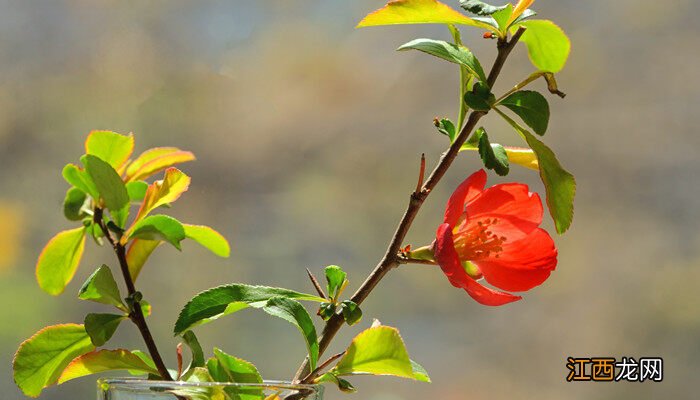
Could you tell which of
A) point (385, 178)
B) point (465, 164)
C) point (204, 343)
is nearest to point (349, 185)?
point (385, 178)

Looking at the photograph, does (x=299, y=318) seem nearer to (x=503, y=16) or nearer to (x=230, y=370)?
(x=230, y=370)

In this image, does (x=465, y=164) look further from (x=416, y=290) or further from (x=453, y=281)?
(x=453, y=281)

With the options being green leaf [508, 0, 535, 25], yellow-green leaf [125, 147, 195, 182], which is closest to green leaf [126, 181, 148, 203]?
yellow-green leaf [125, 147, 195, 182]

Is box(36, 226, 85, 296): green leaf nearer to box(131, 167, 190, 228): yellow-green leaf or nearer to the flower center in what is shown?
box(131, 167, 190, 228): yellow-green leaf

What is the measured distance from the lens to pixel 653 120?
1357mm

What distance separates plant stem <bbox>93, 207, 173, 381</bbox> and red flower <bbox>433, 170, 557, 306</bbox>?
0.15 m

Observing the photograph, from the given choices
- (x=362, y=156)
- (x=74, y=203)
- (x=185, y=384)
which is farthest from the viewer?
(x=362, y=156)

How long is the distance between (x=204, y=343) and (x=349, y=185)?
33cm

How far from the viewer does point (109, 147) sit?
1.52ft

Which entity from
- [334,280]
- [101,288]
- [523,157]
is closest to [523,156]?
[523,157]

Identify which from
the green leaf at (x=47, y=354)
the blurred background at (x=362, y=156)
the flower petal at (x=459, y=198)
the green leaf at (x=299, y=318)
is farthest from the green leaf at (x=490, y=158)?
the blurred background at (x=362, y=156)

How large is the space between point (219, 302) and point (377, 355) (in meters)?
0.08

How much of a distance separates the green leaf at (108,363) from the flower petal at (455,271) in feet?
0.50

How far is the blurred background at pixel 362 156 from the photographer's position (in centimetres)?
132
